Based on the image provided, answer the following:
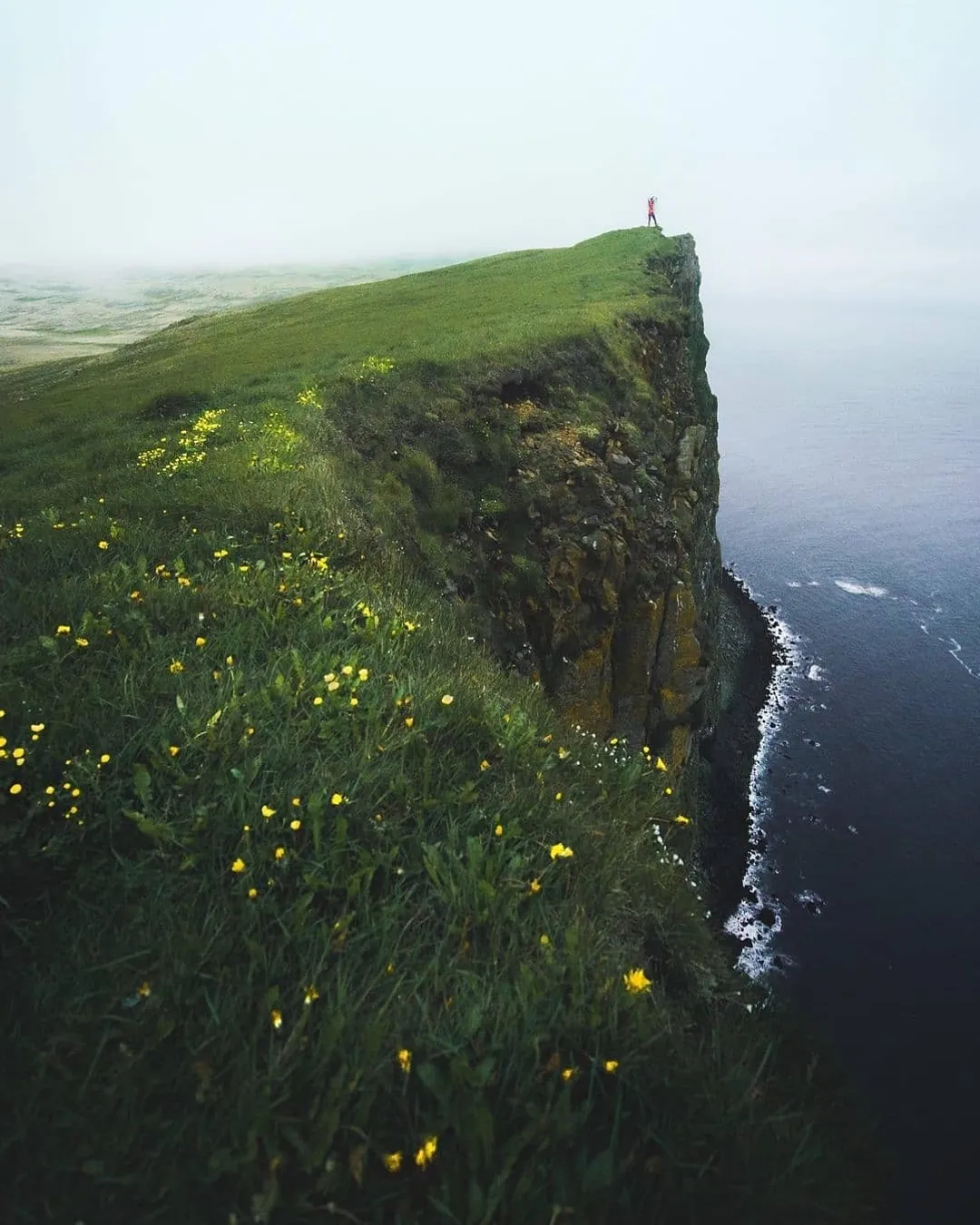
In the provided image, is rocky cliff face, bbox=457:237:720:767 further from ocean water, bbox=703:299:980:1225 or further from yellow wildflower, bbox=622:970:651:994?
yellow wildflower, bbox=622:970:651:994

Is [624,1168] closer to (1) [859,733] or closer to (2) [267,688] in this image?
(2) [267,688]

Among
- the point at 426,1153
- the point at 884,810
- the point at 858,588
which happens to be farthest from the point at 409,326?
the point at 858,588

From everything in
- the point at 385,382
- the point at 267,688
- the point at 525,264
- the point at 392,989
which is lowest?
the point at 392,989

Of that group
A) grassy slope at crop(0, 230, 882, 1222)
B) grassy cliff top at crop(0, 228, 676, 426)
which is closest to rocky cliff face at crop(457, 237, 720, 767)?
grassy cliff top at crop(0, 228, 676, 426)

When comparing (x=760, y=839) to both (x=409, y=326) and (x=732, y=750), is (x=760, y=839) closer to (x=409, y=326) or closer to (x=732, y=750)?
(x=732, y=750)

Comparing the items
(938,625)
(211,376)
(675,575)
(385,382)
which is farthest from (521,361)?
(938,625)

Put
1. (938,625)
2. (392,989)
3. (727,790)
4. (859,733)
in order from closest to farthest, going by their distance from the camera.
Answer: (392,989), (727,790), (859,733), (938,625)

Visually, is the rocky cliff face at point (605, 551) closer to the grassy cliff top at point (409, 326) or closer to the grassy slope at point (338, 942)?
the grassy cliff top at point (409, 326)
